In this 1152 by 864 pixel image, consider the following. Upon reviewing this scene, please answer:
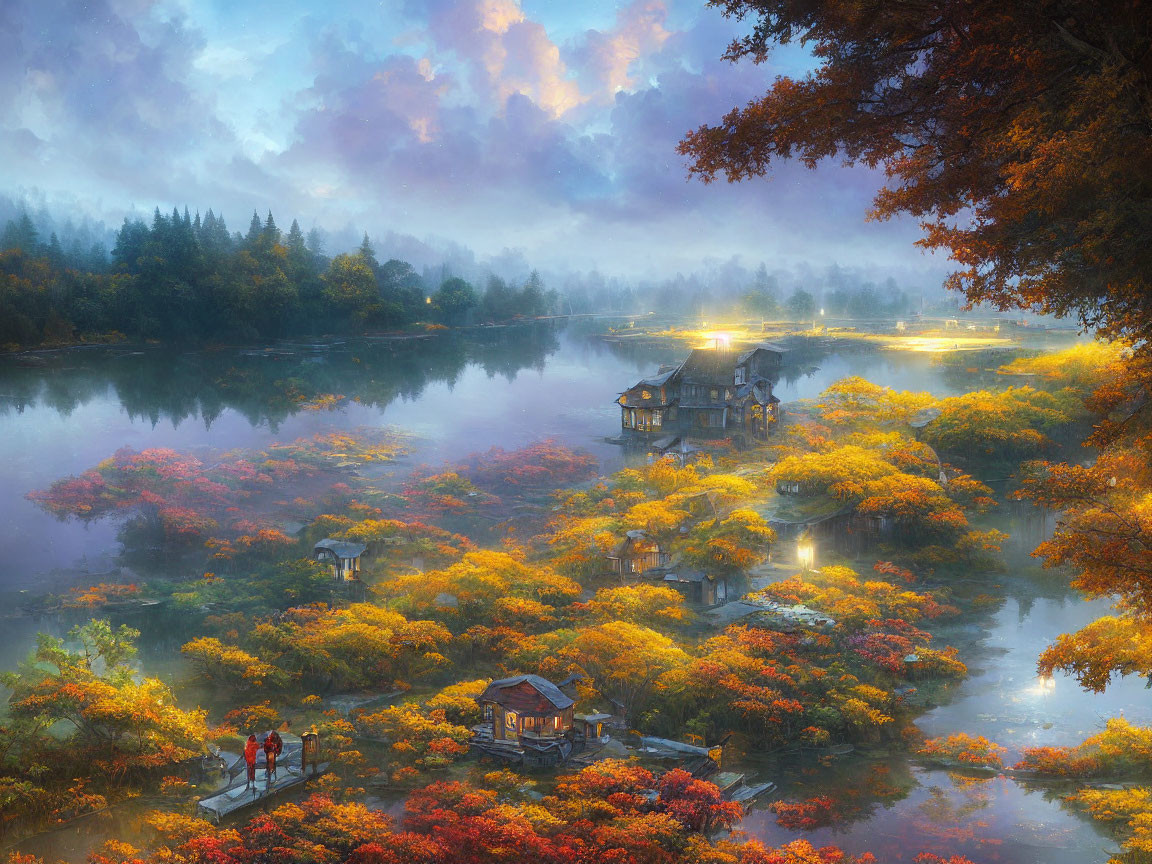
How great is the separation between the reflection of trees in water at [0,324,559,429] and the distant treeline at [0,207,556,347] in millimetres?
878

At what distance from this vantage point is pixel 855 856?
7473 mm

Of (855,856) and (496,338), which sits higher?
(496,338)

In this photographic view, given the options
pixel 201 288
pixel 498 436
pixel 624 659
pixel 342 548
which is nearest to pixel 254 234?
pixel 201 288

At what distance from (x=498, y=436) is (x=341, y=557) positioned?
8442mm

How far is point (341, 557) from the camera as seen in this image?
14461 millimetres

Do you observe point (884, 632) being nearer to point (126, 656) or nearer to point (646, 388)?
point (126, 656)

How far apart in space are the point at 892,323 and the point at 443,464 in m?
23.8

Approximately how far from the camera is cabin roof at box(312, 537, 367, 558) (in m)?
14.5

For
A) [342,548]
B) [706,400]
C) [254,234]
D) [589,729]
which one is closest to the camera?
[589,729]

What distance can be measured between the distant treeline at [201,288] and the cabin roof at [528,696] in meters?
17.5

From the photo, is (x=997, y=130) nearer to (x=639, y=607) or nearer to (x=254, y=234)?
(x=639, y=607)

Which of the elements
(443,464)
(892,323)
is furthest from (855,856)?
(892,323)

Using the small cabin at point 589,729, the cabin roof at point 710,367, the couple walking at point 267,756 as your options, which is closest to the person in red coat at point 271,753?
the couple walking at point 267,756

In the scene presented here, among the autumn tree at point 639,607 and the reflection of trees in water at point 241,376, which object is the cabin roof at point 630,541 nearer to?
the autumn tree at point 639,607
